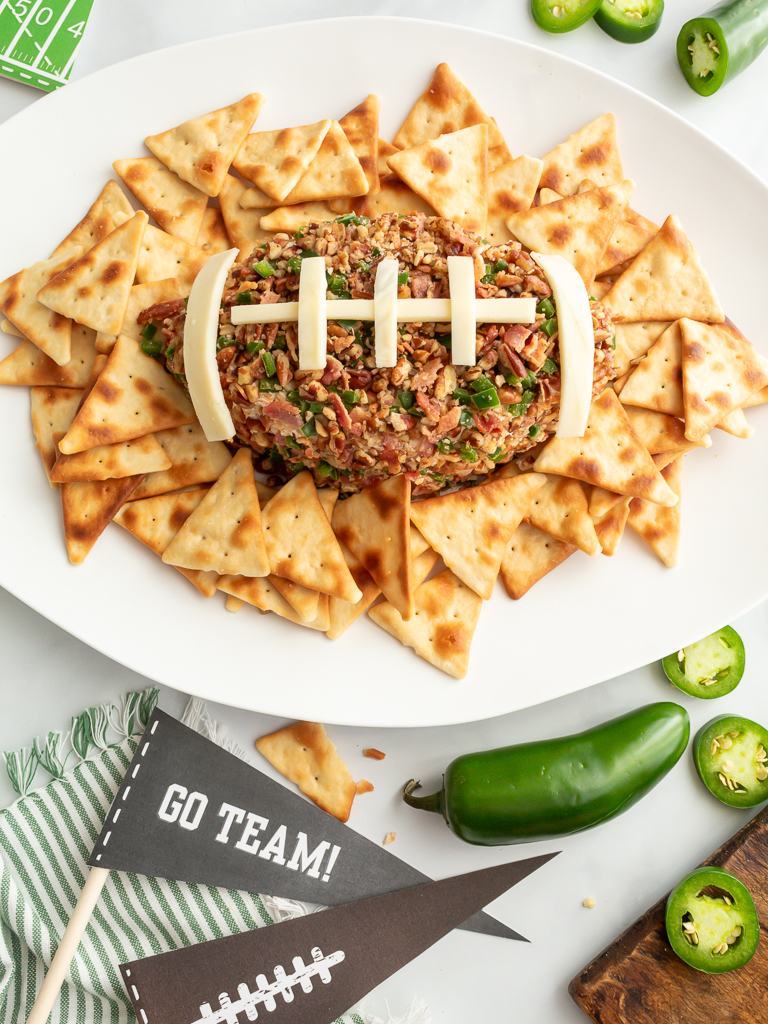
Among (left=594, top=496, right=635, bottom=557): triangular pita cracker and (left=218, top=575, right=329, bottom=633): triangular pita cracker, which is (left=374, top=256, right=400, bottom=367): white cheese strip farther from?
(left=594, top=496, right=635, bottom=557): triangular pita cracker

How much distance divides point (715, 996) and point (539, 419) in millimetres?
2508

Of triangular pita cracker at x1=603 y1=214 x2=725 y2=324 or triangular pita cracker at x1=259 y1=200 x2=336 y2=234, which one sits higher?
triangular pita cracker at x1=603 y1=214 x2=725 y2=324

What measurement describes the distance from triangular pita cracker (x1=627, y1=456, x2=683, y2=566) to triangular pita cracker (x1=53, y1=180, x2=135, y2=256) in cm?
232

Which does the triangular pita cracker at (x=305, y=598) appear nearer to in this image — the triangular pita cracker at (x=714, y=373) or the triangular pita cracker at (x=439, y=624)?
the triangular pita cracker at (x=439, y=624)

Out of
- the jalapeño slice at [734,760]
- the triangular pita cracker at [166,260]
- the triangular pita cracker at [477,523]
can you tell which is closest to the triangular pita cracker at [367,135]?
the triangular pita cracker at [166,260]

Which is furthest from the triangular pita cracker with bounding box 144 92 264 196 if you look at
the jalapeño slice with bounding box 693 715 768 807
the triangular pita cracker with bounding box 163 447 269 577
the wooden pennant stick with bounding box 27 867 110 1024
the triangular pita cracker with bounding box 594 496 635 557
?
the jalapeño slice with bounding box 693 715 768 807

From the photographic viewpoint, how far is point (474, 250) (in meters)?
2.65

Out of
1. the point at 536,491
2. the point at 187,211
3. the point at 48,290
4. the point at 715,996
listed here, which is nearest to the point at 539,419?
the point at 536,491

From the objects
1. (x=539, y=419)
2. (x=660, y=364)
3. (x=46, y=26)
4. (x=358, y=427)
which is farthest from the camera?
(x=46, y=26)

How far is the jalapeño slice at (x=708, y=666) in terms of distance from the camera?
130 inches

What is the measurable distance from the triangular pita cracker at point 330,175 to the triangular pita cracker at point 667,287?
3.65 feet

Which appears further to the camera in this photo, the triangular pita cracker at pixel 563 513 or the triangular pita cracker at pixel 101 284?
the triangular pita cracker at pixel 563 513

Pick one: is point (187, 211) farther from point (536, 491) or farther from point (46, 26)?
point (536, 491)

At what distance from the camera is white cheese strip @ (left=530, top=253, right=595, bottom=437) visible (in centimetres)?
259
